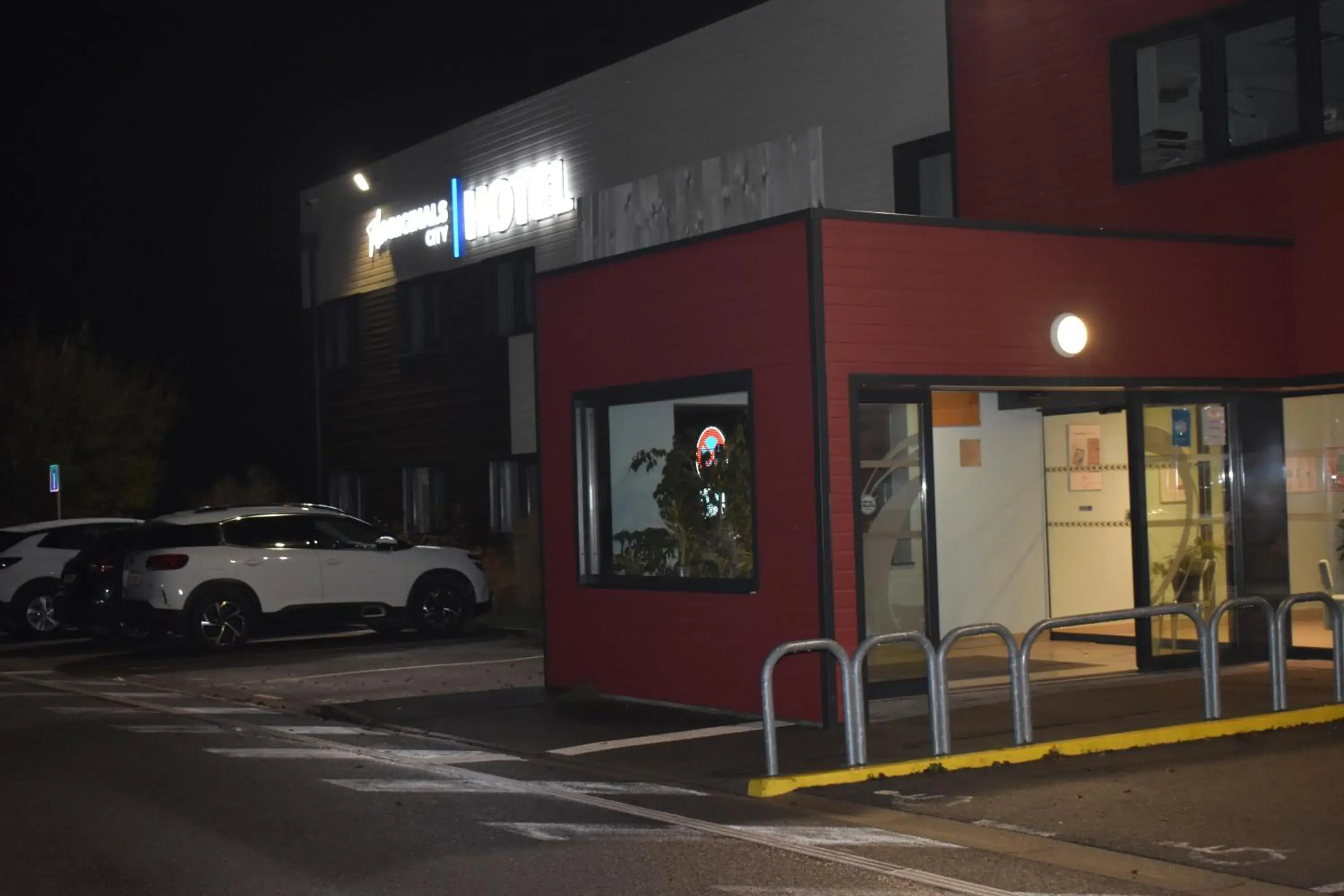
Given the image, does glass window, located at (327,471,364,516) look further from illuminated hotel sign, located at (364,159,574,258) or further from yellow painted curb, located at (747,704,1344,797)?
yellow painted curb, located at (747,704,1344,797)

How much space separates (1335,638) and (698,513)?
4.94m

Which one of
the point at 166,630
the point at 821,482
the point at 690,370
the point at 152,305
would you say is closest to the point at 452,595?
the point at 166,630

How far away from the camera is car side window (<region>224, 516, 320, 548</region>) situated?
19391 millimetres

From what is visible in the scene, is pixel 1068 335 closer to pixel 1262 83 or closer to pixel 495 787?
pixel 1262 83

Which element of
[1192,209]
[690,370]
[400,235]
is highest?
[400,235]

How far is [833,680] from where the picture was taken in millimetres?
11922

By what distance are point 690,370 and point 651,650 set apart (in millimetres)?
2338

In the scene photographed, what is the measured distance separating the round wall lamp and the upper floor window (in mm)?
20869

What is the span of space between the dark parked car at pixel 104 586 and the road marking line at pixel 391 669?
3156mm

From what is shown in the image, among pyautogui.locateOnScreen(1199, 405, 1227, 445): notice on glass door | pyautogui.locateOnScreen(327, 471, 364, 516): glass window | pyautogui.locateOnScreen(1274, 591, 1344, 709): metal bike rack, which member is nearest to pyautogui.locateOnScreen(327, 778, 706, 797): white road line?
pyautogui.locateOnScreen(1274, 591, 1344, 709): metal bike rack

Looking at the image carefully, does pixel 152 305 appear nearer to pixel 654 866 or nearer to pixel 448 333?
pixel 448 333

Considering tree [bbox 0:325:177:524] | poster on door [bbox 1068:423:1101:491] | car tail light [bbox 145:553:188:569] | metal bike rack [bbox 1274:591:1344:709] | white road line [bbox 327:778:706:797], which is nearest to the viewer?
white road line [bbox 327:778:706:797]

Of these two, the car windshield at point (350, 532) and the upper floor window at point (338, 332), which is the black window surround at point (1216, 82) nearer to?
the car windshield at point (350, 532)

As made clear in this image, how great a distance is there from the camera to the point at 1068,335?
44.1 feet
